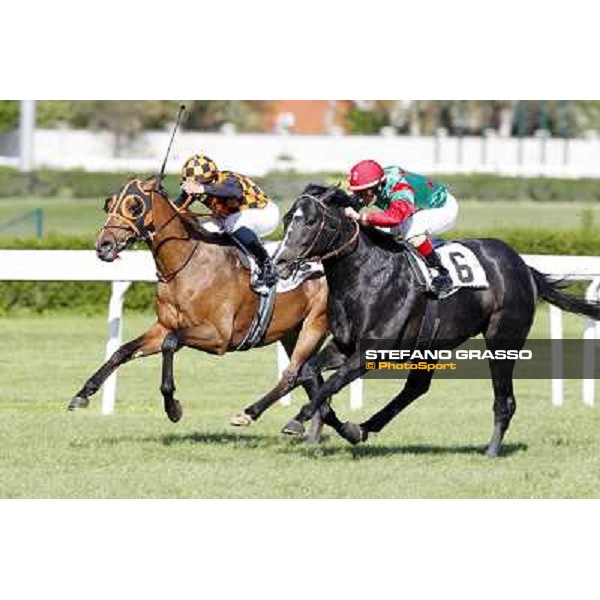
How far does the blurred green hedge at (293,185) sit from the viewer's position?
34.1m

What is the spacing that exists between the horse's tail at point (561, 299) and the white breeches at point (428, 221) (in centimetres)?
59

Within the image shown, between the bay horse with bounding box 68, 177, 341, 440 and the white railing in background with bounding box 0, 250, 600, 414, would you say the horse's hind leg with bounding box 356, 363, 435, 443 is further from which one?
the white railing in background with bounding box 0, 250, 600, 414

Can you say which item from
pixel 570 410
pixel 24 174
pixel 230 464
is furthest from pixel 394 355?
pixel 24 174

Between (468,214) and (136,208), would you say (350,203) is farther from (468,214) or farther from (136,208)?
(468,214)

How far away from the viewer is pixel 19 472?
7.70 meters

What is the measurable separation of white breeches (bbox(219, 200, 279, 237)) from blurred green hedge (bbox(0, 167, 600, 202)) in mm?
22547

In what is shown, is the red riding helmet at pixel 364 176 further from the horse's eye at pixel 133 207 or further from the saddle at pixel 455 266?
the horse's eye at pixel 133 207

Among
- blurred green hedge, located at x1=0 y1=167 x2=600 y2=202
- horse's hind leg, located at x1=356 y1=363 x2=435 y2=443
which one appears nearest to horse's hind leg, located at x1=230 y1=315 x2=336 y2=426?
horse's hind leg, located at x1=356 y1=363 x2=435 y2=443

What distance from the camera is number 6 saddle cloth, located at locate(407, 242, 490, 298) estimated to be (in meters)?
8.46

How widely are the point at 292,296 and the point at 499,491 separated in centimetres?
229

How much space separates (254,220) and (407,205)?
4.58 ft

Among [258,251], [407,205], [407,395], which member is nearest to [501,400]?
[407,395]
